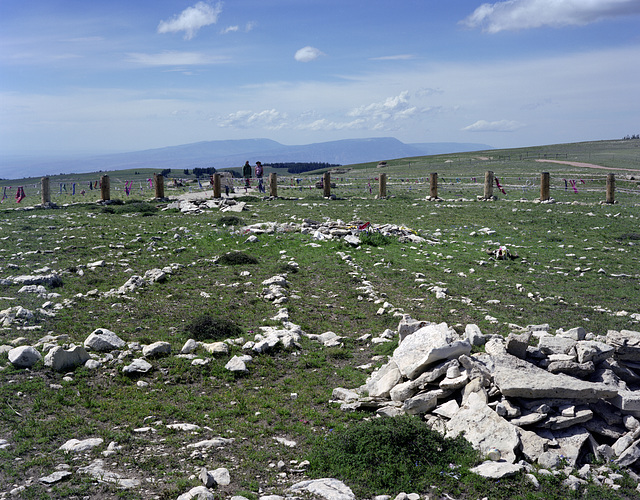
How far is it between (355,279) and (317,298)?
2074 millimetres

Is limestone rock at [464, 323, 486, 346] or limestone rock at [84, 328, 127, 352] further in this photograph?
limestone rock at [84, 328, 127, 352]

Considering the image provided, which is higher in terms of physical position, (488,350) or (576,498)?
(488,350)

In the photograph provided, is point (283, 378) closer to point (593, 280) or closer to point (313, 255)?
point (313, 255)

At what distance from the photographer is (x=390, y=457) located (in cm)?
652

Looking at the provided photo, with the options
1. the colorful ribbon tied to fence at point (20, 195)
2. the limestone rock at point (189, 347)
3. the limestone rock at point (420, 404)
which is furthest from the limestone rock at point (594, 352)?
the colorful ribbon tied to fence at point (20, 195)

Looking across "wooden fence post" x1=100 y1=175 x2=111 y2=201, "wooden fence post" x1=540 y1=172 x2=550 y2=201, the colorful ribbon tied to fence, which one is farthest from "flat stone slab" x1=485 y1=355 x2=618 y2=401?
the colorful ribbon tied to fence

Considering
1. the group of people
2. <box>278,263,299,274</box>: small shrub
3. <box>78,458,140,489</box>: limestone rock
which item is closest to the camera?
<box>78,458,140,489</box>: limestone rock

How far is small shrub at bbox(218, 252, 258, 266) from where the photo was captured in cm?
1750

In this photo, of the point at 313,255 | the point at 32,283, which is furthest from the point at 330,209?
the point at 32,283

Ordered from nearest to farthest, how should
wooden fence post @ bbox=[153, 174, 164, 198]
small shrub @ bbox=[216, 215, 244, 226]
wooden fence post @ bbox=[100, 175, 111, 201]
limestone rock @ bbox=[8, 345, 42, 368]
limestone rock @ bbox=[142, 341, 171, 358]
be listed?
limestone rock @ bbox=[8, 345, 42, 368]
limestone rock @ bbox=[142, 341, 171, 358]
small shrub @ bbox=[216, 215, 244, 226]
wooden fence post @ bbox=[100, 175, 111, 201]
wooden fence post @ bbox=[153, 174, 164, 198]

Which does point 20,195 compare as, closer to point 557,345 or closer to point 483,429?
point 557,345

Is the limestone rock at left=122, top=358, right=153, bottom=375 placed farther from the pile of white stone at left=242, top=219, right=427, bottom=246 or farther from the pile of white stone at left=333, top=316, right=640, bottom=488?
the pile of white stone at left=242, top=219, right=427, bottom=246

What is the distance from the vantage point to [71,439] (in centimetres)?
704

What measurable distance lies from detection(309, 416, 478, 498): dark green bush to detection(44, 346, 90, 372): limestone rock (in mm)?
4907
